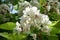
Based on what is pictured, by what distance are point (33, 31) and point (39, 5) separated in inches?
12.6

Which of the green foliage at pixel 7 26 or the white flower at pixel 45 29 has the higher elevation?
the green foliage at pixel 7 26

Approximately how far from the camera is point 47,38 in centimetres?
→ 100

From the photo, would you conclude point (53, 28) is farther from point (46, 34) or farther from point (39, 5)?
point (39, 5)

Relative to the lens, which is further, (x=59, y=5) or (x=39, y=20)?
(x=59, y=5)

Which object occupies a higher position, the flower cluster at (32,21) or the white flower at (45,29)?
the flower cluster at (32,21)

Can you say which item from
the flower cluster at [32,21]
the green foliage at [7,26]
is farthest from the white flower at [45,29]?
the green foliage at [7,26]

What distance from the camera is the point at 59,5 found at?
3.98 ft

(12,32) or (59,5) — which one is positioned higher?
(59,5)

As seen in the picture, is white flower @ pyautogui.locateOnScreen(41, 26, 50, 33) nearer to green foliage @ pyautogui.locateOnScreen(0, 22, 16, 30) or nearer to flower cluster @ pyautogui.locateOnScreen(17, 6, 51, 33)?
flower cluster @ pyautogui.locateOnScreen(17, 6, 51, 33)

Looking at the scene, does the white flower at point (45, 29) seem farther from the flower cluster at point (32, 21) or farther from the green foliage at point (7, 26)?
the green foliage at point (7, 26)

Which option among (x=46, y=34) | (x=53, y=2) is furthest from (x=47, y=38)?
(x=53, y=2)

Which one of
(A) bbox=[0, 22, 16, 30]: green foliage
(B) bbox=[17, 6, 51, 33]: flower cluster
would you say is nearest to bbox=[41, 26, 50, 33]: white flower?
(B) bbox=[17, 6, 51, 33]: flower cluster

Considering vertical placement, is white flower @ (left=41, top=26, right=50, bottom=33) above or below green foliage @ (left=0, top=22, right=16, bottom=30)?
below

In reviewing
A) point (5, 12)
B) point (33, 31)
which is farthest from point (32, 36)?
point (5, 12)
